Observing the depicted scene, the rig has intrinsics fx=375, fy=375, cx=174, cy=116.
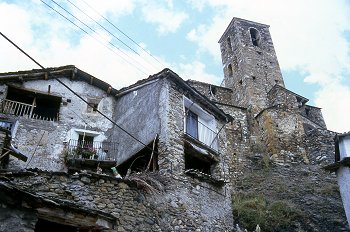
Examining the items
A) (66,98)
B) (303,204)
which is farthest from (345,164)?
(66,98)

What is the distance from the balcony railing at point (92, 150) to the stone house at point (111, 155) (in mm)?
42

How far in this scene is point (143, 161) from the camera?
13219 millimetres

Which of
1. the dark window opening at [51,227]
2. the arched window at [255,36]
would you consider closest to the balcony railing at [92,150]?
the dark window opening at [51,227]

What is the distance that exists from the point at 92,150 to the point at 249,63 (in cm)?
2024

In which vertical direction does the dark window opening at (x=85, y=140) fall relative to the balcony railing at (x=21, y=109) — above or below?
below

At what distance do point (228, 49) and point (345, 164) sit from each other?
2347 cm

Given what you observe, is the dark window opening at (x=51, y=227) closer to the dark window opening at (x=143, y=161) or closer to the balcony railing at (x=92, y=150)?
the dark window opening at (x=143, y=161)

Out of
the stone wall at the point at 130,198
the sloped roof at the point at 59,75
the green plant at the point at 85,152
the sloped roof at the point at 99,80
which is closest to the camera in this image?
the stone wall at the point at 130,198

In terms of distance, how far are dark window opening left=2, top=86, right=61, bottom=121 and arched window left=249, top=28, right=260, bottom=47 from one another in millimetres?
22959

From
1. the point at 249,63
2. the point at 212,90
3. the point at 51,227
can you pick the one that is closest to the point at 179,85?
the point at 51,227

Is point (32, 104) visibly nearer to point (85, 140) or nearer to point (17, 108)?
point (17, 108)

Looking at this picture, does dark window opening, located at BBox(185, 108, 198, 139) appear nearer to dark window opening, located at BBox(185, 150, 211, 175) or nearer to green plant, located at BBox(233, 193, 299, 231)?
dark window opening, located at BBox(185, 150, 211, 175)

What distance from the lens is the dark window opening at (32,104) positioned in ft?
49.2

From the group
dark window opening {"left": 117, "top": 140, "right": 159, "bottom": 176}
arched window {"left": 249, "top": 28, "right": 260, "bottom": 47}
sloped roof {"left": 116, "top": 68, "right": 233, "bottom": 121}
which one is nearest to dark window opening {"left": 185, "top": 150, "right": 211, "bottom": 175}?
dark window opening {"left": 117, "top": 140, "right": 159, "bottom": 176}
